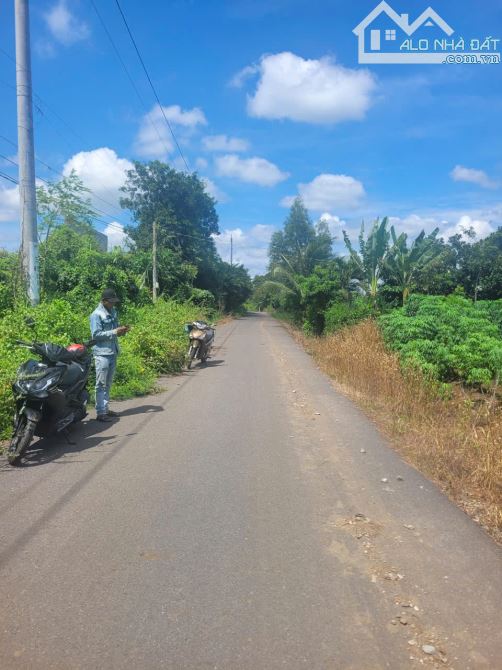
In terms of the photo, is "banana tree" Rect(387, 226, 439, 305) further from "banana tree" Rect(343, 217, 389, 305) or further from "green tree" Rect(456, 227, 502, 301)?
"green tree" Rect(456, 227, 502, 301)

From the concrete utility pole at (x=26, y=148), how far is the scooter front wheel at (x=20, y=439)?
183 inches

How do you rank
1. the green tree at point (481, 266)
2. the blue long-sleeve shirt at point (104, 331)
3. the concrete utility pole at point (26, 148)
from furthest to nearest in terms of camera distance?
the green tree at point (481, 266), the concrete utility pole at point (26, 148), the blue long-sleeve shirt at point (104, 331)

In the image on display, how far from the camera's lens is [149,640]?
255 cm

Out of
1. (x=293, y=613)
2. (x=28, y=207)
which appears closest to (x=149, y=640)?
(x=293, y=613)

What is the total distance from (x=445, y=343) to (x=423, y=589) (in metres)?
9.15

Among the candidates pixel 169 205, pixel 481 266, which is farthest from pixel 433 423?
pixel 169 205

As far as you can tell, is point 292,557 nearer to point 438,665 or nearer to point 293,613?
point 293,613

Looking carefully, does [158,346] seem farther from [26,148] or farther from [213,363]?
[26,148]

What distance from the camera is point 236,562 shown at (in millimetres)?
3311

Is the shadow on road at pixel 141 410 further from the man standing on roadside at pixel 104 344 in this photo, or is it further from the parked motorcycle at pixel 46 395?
the parked motorcycle at pixel 46 395

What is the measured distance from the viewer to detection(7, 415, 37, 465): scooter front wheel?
201 inches

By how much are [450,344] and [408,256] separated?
7855 mm

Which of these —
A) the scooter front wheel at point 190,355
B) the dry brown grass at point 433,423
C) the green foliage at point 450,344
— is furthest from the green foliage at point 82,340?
the green foliage at point 450,344

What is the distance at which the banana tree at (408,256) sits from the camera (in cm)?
1834
